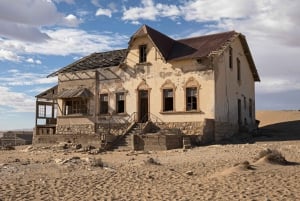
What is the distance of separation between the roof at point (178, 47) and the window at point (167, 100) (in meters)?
2.21

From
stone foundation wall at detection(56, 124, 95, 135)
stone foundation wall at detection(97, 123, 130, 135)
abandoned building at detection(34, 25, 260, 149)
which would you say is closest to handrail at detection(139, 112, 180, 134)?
abandoned building at detection(34, 25, 260, 149)

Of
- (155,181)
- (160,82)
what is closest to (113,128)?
(160,82)

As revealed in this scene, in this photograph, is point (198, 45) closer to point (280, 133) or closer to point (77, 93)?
point (280, 133)

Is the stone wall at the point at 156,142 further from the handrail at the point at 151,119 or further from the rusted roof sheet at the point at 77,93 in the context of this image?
the rusted roof sheet at the point at 77,93

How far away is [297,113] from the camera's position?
2007 inches

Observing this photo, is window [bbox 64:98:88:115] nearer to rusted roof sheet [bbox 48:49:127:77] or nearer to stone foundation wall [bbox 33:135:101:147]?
rusted roof sheet [bbox 48:49:127:77]

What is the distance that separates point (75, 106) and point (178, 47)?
952 cm

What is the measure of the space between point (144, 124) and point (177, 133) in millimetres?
3074

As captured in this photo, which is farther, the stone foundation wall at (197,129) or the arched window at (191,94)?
the arched window at (191,94)

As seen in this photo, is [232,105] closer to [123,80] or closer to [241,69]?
[241,69]

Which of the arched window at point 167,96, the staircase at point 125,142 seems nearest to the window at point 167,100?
the arched window at point 167,96

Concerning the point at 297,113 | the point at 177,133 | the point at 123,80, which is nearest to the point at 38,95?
the point at 123,80

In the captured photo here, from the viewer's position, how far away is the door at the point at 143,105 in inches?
1128

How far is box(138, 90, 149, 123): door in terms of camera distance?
28641 millimetres
